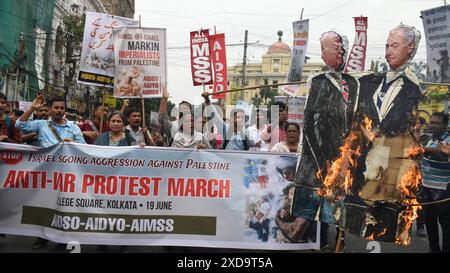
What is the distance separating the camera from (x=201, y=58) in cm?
916

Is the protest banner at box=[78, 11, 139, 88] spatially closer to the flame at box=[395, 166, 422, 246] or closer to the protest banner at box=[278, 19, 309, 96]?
the protest banner at box=[278, 19, 309, 96]

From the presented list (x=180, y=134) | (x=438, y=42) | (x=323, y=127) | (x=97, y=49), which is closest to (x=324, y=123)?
(x=323, y=127)

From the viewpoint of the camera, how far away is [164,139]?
7.25 m

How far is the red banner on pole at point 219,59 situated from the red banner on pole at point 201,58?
0.75 feet

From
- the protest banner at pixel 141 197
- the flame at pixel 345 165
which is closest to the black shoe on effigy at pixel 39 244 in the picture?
the protest banner at pixel 141 197

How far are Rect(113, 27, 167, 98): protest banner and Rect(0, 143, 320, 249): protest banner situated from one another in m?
1.73

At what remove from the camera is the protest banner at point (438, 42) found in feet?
16.0

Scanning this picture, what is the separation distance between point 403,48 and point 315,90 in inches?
37.0

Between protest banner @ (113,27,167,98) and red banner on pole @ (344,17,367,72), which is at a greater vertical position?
red banner on pole @ (344,17,367,72)

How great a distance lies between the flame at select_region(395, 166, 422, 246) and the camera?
4.34m

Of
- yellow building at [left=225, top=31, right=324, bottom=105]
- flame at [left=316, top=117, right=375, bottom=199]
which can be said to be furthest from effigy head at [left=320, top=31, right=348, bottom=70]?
yellow building at [left=225, top=31, right=324, bottom=105]

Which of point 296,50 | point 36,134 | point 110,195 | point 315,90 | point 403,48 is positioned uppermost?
point 296,50
